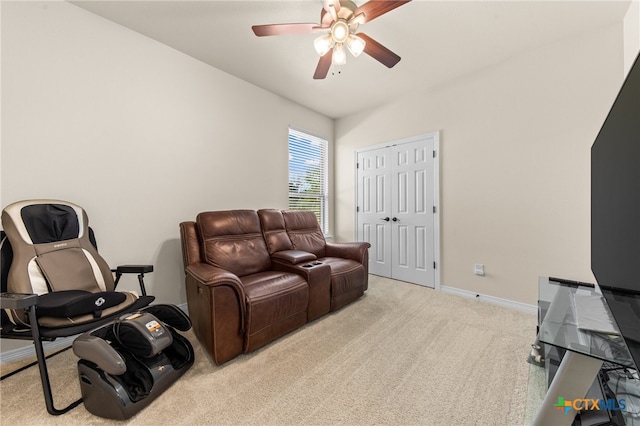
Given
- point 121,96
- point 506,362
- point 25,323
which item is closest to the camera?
point 25,323

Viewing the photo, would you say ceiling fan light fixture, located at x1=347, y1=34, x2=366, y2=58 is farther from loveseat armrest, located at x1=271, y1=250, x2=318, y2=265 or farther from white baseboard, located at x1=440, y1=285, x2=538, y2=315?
white baseboard, located at x1=440, y1=285, x2=538, y2=315

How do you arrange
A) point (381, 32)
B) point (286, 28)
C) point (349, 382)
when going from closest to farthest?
1. point (349, 382)
2. point (286, 28)
3. point (381, 32)

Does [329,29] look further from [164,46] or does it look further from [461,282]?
[461,282]

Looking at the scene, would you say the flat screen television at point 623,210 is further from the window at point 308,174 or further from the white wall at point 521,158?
the window at point 308,174

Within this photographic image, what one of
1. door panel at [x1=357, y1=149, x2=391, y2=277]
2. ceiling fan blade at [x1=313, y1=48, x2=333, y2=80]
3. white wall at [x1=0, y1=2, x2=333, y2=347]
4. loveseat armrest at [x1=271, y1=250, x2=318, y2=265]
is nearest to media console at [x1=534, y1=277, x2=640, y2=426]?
loveseat armrest at [x1=271, y1=250, x2=318, y2=265]

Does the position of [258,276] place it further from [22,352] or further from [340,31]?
[340,31]

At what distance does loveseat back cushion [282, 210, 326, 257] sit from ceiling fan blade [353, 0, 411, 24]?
6.96ft

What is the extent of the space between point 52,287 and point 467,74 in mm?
4259

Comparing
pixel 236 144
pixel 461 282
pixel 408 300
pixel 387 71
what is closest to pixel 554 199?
pixel 461 282

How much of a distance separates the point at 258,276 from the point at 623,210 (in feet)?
7.33

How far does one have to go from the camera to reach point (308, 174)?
4023 mm

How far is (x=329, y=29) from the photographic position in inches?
70.4

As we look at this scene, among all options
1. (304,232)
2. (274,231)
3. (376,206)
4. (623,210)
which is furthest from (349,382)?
(376,206)

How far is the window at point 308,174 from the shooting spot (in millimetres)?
3781
